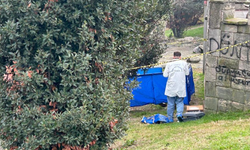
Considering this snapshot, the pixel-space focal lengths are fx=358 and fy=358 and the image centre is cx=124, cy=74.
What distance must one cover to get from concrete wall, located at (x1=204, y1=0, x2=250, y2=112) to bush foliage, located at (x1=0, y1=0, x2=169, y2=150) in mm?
4738

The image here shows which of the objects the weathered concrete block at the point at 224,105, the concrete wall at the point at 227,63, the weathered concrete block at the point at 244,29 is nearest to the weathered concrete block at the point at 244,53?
the concrete wall at the point at 227,63

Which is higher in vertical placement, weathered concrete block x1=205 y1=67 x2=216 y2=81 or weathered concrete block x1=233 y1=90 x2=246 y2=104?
weathered concrete block x1=205 y1=67 x2=216 y2=81

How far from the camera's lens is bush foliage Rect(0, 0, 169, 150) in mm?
4094

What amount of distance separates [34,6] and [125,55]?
1566 mm

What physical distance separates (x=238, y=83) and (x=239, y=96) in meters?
0.32

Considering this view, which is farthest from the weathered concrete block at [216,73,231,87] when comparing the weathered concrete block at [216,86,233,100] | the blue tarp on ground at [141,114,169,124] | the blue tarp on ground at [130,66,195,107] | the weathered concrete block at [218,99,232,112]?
the blue tarp on ground at [130,66,195,107]

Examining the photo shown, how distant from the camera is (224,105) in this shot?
895cm

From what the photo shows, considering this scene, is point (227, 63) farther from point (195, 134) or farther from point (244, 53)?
point (195, 134)

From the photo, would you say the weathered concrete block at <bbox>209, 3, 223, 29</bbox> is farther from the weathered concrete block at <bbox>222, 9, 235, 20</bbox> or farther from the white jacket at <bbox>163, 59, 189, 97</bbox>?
the white jacket at <bbox>163, 59, 189, 97</bbox>

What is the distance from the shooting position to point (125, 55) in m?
5.14

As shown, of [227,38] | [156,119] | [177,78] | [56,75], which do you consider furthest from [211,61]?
[56,75]

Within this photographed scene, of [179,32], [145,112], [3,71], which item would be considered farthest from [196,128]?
[179,32]

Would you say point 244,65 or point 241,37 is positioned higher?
point 241,37

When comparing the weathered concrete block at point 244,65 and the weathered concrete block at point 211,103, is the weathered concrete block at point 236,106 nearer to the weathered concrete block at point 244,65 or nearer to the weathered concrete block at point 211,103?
the weathered concrete block at point 211,103
